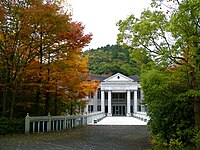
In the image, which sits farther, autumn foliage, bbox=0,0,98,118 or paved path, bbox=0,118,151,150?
autumn foliage, bbox=0,0,98,118

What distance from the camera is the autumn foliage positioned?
14477 millimetres

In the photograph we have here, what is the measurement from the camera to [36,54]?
1612 cm

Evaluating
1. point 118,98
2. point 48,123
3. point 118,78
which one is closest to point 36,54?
point 48,123

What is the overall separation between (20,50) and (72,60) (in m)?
3.22

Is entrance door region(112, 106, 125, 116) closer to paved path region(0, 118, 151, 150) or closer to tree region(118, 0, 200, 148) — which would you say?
paved path region(0, 118, 151, 150)

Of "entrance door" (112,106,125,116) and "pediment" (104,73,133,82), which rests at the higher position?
"pediment" (104,73,133,82)

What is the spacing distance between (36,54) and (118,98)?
41575 millimetres

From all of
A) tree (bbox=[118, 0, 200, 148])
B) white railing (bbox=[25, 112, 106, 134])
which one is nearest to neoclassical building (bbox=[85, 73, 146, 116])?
white railing (bbox=[25, 112, 106, 134])

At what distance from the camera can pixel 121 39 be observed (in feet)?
31.1

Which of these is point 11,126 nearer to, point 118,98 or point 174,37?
point 174,37

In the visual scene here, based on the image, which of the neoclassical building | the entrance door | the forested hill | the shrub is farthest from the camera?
the forested hill

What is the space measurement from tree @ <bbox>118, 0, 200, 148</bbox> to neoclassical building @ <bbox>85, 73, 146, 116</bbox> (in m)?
42.1

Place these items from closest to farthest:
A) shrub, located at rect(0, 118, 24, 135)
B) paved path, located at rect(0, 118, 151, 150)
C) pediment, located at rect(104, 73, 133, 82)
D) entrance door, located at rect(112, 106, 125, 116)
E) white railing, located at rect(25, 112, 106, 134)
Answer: paved path, located at rect(0, 118, 151, 150) < shrub, located at rect(0, 118, 24, 135) < white railing, located at rect(25, 112, 106, 134) < pediment, located at rect(104, 73, 133, 82) < entrance door, located at rect(112, 106, 125, 116)

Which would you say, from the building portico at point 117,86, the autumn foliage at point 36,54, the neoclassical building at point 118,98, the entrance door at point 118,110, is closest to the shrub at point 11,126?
the autumn foliage at point 36,54
